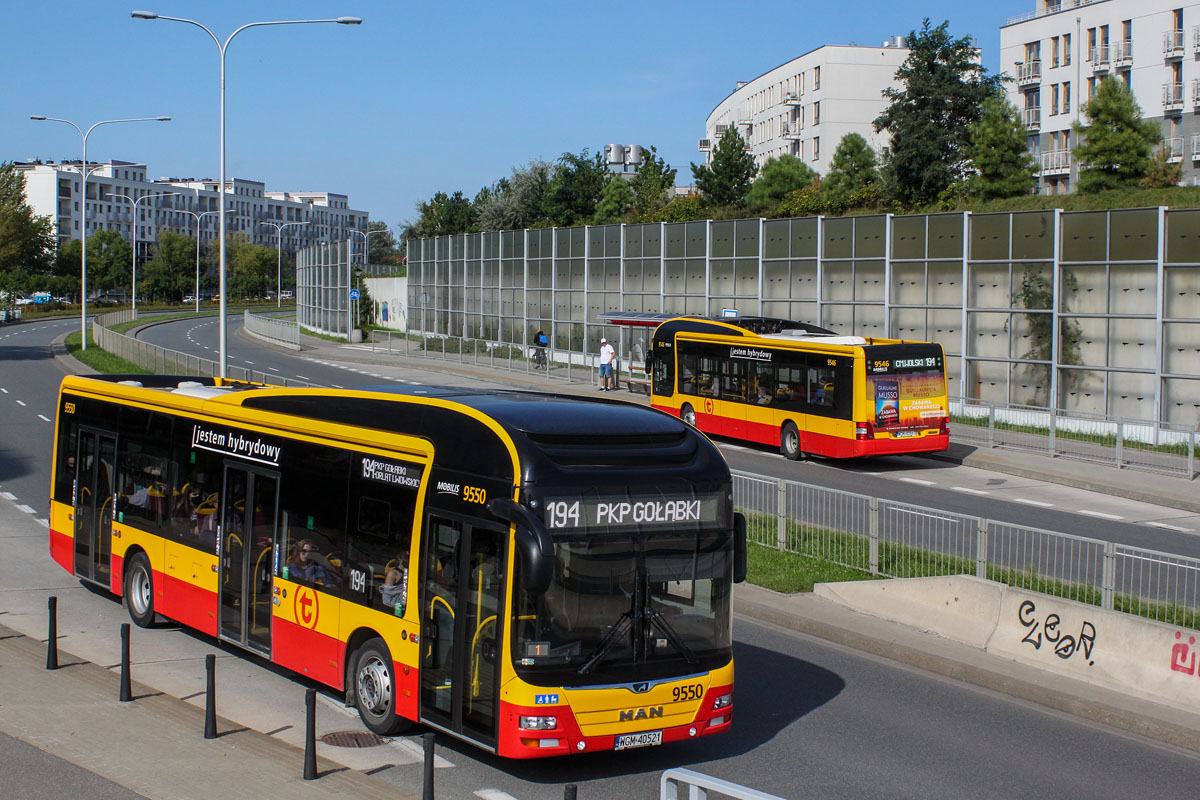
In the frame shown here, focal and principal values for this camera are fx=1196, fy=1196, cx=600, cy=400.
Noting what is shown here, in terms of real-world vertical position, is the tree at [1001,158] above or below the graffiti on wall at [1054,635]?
above

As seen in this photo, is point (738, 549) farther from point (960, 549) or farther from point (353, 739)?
point (960, 549)

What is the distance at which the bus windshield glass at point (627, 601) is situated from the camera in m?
8.05

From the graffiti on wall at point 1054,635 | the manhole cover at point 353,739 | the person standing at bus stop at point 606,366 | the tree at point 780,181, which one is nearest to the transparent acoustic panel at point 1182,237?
the person standing at bus stop at point 606,366

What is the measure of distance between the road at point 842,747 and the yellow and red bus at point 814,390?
13256mm

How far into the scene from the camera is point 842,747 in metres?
9.43

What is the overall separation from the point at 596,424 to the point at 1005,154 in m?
42.9

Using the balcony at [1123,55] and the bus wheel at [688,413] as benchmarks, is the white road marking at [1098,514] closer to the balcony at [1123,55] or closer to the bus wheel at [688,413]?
the bus wheel at [688,413]

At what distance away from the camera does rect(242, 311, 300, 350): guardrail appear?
6738 centimetres

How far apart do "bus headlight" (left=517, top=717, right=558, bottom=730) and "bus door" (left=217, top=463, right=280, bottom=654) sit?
12.5 feet

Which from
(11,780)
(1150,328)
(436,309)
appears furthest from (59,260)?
(11,780)

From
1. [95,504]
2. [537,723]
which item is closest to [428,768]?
[537,723]

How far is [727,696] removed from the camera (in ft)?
28.5

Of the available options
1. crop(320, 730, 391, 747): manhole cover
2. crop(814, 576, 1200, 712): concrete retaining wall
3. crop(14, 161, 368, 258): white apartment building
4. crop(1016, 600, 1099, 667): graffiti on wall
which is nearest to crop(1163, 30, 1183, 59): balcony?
crop(814, 576, 1200, 712): concrete retaining wall

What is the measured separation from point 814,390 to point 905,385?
2.02 m
